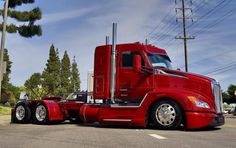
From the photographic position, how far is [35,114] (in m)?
16.8

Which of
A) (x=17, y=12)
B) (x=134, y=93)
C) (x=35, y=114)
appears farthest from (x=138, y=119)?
(x=17, y=12)

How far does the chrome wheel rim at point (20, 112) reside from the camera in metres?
17.1

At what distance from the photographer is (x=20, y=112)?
1733 centimetres

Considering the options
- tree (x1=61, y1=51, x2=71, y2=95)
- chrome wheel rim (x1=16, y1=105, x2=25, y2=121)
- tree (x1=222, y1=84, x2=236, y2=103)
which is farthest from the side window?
tree (x1=222, y1=84, x2=236, y2=103)

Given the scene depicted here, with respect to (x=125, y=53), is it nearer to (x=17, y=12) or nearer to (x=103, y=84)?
(x=103, y=84)

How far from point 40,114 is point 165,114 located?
580cm

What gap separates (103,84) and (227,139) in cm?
590

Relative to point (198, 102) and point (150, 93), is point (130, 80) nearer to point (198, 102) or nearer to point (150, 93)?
point (150, 93)

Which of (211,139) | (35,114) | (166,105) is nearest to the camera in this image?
(211,139)

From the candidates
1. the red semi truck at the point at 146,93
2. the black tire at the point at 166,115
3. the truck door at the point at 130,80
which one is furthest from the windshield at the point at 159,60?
the black tire at the point at 166,115

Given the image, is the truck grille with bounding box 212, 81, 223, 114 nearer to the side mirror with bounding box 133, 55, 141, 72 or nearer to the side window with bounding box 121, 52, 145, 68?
the side mirror with bounding box 133, 55, 141, 72

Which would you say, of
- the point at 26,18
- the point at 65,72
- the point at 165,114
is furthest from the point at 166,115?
the point at 65,72

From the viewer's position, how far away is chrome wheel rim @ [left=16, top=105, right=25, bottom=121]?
675 inches

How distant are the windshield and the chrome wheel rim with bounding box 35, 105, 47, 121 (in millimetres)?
4918
